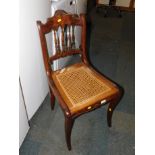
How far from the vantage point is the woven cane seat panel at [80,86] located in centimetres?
134

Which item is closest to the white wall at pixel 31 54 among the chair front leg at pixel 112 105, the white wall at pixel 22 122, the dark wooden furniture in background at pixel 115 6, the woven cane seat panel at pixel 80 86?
the white wall at pixel 22 122

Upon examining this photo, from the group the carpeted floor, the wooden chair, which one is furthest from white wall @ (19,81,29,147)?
the wooden chair

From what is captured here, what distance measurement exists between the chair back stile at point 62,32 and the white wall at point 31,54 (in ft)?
0.31

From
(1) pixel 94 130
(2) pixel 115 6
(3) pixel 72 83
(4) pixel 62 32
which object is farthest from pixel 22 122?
(2) pixel 115 6

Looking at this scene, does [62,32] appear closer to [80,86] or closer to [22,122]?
[80,86]

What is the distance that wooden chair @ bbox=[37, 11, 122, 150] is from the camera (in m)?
1.32

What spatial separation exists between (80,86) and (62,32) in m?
0.40

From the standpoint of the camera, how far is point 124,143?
1.59 meters

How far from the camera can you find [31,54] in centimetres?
146

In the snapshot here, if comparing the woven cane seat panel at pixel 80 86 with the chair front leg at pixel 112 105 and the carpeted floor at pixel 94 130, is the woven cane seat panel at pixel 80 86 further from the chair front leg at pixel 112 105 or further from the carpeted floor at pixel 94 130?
the carpeted floor at pixel 94 130

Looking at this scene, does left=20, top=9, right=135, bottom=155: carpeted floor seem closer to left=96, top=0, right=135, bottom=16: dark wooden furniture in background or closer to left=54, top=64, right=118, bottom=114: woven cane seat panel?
left=54, top=64, right=118, bottom=114: woven cane seat panel

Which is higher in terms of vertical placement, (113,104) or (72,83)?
(72,83)
